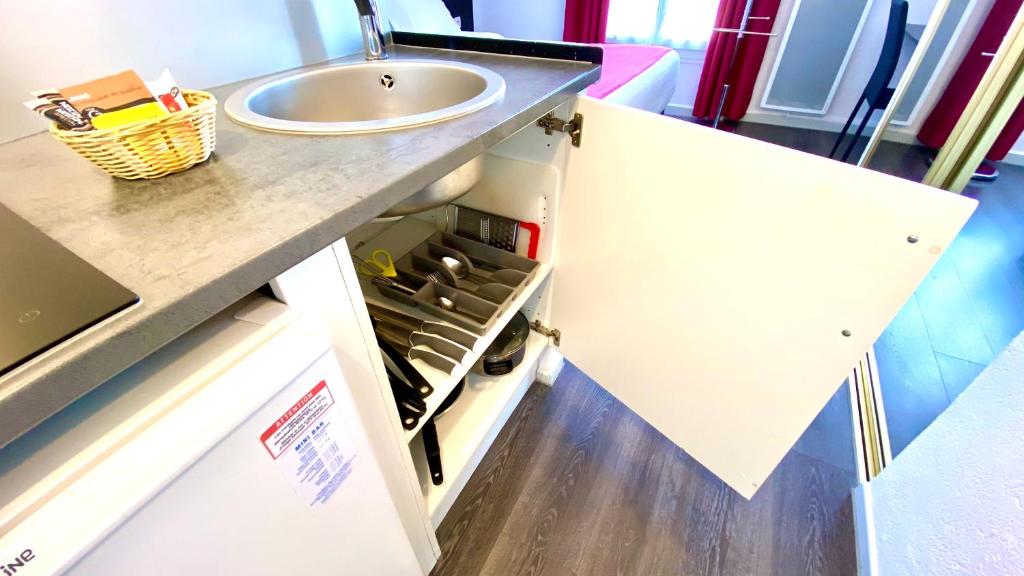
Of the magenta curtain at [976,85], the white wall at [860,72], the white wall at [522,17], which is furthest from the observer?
the white wall at [522,17]

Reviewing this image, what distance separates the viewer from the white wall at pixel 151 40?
1.91 ft

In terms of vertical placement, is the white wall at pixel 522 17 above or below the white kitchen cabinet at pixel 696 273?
above

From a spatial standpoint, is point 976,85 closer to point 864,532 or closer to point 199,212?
point 864,532

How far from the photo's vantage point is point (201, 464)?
0.34 m

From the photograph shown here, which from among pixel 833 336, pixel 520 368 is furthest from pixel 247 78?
pixel 833 336

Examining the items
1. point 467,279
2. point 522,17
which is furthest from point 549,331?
point 522,17

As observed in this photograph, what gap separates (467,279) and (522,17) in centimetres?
330

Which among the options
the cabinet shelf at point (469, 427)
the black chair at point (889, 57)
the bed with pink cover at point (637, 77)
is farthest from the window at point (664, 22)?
the cabinet shelf at point (469, 427)

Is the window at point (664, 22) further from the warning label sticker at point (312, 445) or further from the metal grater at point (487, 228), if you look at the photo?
the warning label sticker at point (312, 445)

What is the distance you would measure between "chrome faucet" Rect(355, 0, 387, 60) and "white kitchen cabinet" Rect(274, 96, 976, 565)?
347mm

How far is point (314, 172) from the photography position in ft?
1.63

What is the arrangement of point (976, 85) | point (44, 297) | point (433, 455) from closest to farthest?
1. point (44, 297)
2. point (433, 455)
3. point (976, 85)

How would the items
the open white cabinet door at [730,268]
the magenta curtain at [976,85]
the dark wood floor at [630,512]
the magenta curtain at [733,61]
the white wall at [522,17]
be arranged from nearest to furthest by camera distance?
the open white cabinet door at [730,268], the dark wood floor at [630,512], the magenta curtain at [976,85], the magenta curtain at [733,61], the white wall at [522,17]

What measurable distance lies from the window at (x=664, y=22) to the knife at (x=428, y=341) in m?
3.28
